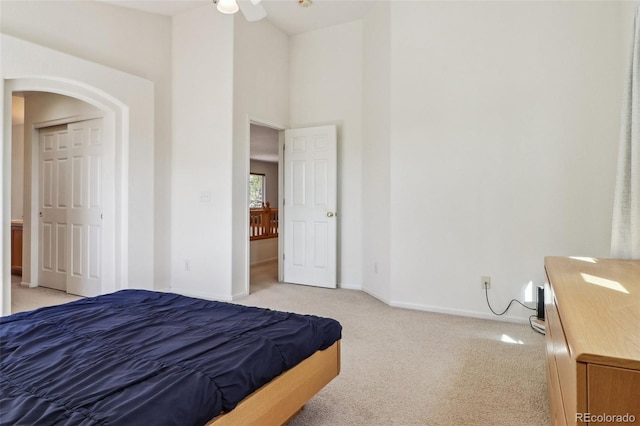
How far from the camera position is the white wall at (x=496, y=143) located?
302 centimetres

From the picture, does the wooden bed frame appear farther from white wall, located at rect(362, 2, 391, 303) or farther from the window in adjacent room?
the window in adjacent room

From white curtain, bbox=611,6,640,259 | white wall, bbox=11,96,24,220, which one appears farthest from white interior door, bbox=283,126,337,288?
white wall, bbox=11,96,24,220

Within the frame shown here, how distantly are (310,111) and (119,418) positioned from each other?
4.40 meters

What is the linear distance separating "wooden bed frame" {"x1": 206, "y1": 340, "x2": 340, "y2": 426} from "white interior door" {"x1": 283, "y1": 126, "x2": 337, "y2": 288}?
2.80m

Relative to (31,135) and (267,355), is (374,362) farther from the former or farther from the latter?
(31,135)

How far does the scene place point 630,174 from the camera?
91.5 inches

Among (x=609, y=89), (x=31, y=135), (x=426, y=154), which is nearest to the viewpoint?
(x=609, y=89)

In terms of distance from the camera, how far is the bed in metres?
1.03

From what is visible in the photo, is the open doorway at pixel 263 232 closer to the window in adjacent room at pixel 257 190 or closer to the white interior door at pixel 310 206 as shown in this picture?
the white interior door at pixel 310 206

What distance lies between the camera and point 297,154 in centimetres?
487

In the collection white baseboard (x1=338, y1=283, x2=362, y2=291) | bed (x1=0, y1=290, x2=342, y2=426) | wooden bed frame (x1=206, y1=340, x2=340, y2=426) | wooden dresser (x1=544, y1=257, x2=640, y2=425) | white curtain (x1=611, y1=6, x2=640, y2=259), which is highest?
white curtain (x1=611, y1=6, x2=640, y2=259)

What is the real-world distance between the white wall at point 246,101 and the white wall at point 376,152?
3.95ft

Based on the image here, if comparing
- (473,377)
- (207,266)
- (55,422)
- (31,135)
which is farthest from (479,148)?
(31,135)

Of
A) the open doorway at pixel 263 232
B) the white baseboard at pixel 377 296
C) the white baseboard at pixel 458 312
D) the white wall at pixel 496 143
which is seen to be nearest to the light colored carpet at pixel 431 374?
the white baseboard at pixel 458 312
